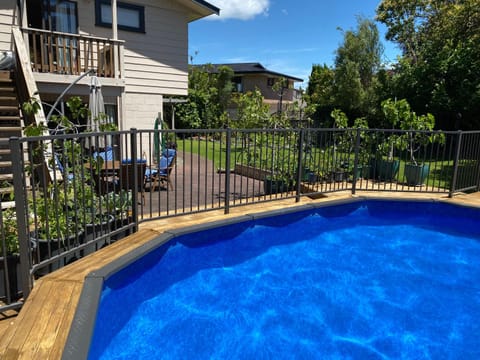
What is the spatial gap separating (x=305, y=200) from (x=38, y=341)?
217 inches

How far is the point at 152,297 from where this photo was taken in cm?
466

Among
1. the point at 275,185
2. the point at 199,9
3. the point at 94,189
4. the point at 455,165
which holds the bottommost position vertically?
the point at 275,185

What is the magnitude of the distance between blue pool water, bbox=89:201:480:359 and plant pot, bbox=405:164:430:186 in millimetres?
1445

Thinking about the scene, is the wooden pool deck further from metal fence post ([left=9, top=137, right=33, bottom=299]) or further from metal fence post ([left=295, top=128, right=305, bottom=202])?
metal fence post ([left=295, top=128, right=305, bottom=202])

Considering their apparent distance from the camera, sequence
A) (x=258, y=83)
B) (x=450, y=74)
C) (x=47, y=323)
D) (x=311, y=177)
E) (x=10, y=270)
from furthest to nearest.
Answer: (x=258, y=83) → (x=450, y=74) → (x=311, y=177) → (x=10, y=270) → (x=47, y=323)

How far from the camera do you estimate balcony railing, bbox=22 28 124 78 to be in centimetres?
872

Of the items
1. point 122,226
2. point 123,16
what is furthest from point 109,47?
point 122,226

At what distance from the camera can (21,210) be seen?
3.04 m

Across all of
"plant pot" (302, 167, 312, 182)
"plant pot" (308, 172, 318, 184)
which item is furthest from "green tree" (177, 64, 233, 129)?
"plant pot" (308, 172, 318, 184)

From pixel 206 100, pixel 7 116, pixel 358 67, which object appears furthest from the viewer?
pixel 206 100

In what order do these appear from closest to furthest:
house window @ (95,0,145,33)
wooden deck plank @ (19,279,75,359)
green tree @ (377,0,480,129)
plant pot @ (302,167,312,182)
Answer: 1. wooden deck plank @ (19,279,75,359)
2. plant pot @ (302,167,312,182)
3. house window @ (95,0,145,33)
4. green tree @ (377,0,480,129)

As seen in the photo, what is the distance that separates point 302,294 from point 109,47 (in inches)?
327

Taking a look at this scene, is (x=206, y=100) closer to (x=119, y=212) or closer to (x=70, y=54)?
(x=70, y=54)

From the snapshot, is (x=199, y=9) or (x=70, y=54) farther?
(x=199, y=9)
